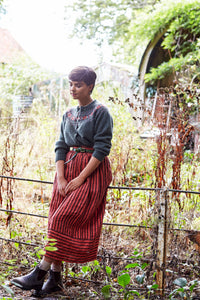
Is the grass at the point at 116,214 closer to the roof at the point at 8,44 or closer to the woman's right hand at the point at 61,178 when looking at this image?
the woman's right hand at the point at 61,178

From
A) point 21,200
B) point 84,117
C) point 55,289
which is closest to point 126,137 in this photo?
point 21,200

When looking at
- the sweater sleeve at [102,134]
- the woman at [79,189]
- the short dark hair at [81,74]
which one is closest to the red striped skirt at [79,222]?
the woman at [79,189]

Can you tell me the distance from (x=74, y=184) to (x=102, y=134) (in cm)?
37

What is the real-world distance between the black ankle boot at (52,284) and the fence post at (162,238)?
0.64m

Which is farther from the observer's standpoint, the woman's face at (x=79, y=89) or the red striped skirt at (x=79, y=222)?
the woman's face at (x=79, y=89)

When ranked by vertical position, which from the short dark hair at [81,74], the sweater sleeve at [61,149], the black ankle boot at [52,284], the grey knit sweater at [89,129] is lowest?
the black ankle boot at [52,284]

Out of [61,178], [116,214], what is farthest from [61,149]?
[116,214]

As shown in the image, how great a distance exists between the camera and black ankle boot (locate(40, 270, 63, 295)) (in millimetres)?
2244

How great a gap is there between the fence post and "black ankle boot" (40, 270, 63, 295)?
64 cm

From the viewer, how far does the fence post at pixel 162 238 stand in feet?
7.28

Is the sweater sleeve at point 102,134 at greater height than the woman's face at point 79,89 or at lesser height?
lesser

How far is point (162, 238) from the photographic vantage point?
223 centimetres

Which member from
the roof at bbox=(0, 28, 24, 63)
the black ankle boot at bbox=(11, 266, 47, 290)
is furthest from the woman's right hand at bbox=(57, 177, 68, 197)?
the roof at bbox=(0, 28, 24, 63)

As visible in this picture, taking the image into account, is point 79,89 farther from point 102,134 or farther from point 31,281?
point 31,281
